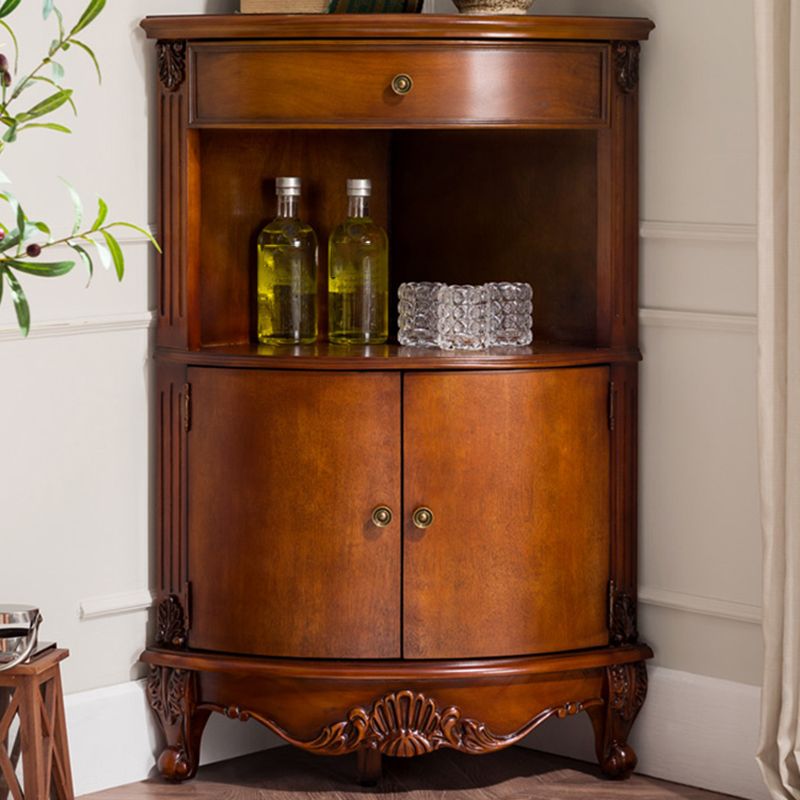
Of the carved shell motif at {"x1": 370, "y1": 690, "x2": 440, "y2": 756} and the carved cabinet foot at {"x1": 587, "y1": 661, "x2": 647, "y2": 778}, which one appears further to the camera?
the carved cabinet foot at {"x1": 587, "y1": 661, "x2": 647, "y2": 778}

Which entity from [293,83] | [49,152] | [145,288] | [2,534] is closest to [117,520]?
[2,534]

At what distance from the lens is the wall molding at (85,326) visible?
7.73 ft

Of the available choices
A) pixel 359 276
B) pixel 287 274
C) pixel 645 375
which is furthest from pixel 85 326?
pixel 645 375

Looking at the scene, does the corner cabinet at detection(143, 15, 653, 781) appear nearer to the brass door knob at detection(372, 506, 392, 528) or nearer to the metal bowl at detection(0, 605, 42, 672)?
the brass door knob at detection(372, 506, 392, 528)

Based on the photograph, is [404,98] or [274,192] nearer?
[404,98]

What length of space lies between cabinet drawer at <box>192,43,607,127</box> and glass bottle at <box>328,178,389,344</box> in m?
0.24

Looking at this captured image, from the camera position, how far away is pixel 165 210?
251 cm

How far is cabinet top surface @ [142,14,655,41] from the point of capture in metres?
2.37

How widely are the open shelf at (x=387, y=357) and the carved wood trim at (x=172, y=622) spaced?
15.9 inches

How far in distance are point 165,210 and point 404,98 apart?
17.2 inches

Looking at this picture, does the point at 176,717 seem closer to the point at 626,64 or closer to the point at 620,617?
the point at 620,617

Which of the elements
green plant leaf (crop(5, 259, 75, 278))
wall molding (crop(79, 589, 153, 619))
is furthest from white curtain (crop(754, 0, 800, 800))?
green plant leaf (crop(5, 259, 75, 278))

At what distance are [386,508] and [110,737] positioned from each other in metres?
0.61

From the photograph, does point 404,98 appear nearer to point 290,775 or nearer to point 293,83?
point 293,83
